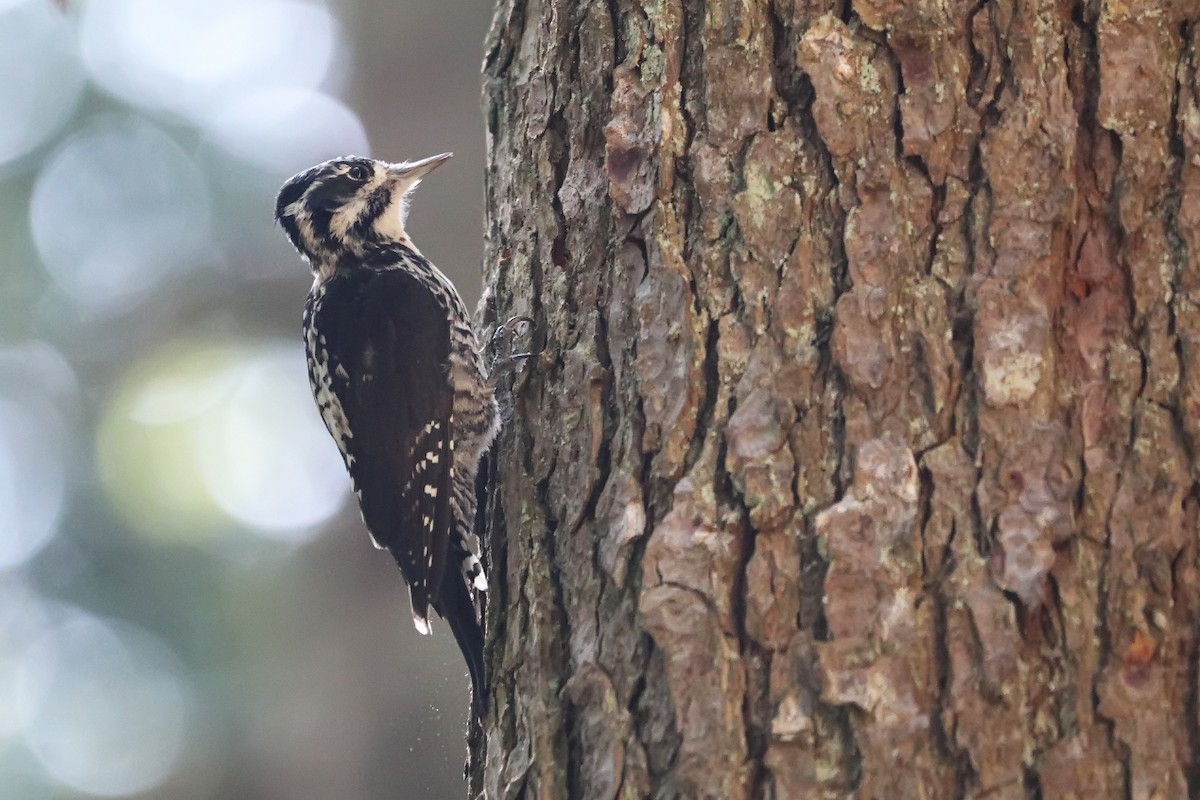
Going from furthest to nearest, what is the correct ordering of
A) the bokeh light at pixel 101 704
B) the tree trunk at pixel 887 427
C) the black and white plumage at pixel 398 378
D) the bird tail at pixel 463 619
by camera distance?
the bokeh light at pixel 101 704
the black and white plumage at pixel 398 378
the bird tail at pixel 463 619
the tree trunk at pixel 887 427

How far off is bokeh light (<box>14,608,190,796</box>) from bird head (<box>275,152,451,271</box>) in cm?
131

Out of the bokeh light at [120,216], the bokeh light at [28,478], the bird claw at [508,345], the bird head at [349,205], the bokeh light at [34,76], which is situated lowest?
the bird claw at [508,345]

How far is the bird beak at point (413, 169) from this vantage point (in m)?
3.13

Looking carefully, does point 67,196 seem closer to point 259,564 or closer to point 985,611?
point 259,564

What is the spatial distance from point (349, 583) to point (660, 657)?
1.96 m

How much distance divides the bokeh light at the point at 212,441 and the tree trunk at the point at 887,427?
1735mm

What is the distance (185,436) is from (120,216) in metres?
0.80

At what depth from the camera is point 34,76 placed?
3.98 metres

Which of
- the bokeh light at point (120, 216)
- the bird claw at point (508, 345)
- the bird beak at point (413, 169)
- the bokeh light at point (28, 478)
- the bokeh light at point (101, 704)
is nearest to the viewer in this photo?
the bird claw at point (508, 345)

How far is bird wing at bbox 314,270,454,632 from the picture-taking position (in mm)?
2688

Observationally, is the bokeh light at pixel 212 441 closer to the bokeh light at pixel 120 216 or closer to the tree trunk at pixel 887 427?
the bokeh light at pixel 120 216

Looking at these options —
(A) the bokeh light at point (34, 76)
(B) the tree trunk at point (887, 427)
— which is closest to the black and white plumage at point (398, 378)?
(B) the tree trunk at point (887, 427)

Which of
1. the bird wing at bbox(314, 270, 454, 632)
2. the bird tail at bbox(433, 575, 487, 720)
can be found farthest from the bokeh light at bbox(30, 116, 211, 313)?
the bird tail at bbox(433, 575, 487, 720)

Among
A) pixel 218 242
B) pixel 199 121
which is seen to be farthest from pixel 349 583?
pixel 199 121
